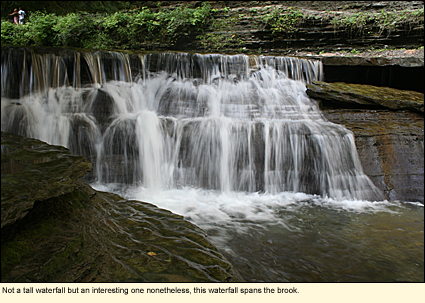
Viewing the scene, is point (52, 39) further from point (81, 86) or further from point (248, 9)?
point (248, 9)

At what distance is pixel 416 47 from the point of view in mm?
10789

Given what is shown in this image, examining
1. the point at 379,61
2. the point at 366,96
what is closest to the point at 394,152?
the point at 366,96

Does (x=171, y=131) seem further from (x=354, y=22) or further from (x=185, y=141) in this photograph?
(x=354, y=22)

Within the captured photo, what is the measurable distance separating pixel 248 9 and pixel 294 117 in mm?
8852

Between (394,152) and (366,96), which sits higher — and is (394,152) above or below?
below

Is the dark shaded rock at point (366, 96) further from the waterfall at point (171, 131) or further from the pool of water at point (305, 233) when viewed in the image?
the pool of water at point (305, 233)

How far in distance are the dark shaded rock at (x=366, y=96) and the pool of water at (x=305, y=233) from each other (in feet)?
8.66

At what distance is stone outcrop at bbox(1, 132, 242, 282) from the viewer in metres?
2.23

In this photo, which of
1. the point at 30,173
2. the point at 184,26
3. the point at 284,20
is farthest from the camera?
the point at 184,26

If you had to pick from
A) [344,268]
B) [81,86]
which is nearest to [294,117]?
[344,268]

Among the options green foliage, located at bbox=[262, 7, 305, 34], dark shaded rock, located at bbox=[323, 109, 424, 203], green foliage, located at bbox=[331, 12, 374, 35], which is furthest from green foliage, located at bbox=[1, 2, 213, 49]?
dark shaded rock, located at bbox=[323, 109, 424, 203]

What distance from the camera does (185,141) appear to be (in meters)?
6.62

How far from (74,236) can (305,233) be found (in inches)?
129

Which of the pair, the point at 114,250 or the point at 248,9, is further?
the point at 248,9
